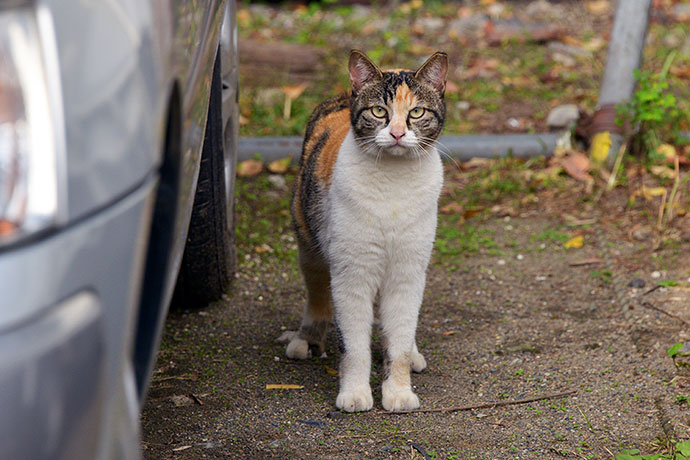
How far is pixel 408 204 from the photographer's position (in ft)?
8.52

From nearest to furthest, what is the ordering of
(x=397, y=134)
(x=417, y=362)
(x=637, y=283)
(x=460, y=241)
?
(x=397, y=134) < (x=417, y=362) < (x=637, y=283) < (x=460, y=241)

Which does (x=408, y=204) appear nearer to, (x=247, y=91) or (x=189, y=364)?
(x=189, y=364)

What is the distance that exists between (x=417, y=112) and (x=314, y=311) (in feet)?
2.81

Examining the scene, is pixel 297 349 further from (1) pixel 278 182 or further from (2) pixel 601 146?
(2) pixel 601 146

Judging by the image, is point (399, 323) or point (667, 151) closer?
point (399, 323)

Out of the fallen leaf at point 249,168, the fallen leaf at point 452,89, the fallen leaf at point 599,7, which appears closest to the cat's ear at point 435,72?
the fallen leaf at point 249,168

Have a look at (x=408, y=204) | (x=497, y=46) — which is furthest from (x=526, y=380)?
(x=497, y=46)

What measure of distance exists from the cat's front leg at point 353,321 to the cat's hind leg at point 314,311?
29cm

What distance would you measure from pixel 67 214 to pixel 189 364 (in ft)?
6.30

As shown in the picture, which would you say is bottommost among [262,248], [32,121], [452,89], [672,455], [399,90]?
[262,248]

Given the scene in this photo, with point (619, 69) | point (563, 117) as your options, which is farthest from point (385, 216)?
point (563, 117)

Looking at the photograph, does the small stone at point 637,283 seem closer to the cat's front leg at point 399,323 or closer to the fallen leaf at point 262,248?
the cat's front leg at point 399,323

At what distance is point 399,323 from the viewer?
264cm

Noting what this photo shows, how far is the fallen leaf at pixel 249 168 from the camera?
4672 mm
